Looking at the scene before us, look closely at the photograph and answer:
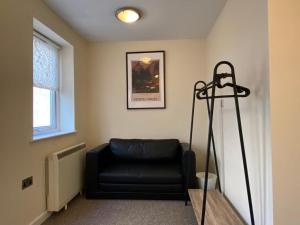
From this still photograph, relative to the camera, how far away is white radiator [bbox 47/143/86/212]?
98.4 inches

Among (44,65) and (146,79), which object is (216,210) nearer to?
(146,79)

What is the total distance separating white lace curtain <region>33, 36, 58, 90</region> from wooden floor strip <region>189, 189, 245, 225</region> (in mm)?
2254

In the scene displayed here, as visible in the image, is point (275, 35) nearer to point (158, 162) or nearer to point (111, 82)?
point (158, 162)

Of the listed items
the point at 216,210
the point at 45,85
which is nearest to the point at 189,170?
the point at 216,210

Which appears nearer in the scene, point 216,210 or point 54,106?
point 216,210

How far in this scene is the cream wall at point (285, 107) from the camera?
1.54 metres

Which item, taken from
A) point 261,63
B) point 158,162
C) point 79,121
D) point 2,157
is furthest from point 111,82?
point 261,63

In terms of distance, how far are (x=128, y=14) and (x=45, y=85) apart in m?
1.38

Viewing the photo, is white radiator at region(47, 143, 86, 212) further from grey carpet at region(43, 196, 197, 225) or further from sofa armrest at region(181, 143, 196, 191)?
sofa armrest at region(181, 143, 196, 191)

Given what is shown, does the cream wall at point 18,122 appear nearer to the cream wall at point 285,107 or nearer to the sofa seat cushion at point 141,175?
the sofa seat cushion at point 141,175

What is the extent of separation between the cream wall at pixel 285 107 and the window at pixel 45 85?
96.1 inches

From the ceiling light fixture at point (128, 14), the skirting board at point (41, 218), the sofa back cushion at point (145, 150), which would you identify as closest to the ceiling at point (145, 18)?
the ceiling light fixture at point (128, 14)

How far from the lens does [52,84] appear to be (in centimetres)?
308

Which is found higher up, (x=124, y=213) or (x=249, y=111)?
(x=249, y=111)
